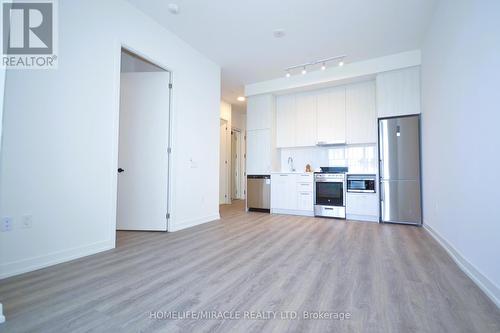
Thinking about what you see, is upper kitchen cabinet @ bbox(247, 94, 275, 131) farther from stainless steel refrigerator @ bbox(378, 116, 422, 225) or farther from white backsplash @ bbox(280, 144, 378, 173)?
stainless steel refrigerator @ bbox(378, 116, 422, 225)

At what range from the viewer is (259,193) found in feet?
17.3

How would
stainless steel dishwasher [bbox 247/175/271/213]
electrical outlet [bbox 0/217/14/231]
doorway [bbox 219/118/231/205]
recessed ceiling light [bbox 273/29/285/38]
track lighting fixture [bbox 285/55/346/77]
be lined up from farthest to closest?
doorway [bbox 219/118/231/205], stainless steel dishwasher [bbox 247/175/271/213], track lighting fixture [bbox 285/55/346/77], recessed ceiling light [bbox 273/29/285/38], electrical outlet [bbox 0/217/14/231]

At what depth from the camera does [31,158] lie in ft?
6.48

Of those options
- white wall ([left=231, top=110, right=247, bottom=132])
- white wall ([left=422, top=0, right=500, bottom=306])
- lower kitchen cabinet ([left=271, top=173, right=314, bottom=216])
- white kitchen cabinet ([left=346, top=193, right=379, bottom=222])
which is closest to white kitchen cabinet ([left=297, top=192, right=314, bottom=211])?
lower kitchen cabinet ([left=271, top=173, right=314, bottom=216])

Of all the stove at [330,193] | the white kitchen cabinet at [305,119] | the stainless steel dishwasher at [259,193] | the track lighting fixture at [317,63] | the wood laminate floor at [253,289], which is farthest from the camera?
the stainless steel dishwasher at [259,193]

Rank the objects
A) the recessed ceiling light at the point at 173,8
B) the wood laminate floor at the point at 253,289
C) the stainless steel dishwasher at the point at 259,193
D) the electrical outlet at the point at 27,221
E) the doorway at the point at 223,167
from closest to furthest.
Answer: the wood laminate floor at the point at 253,289 → the electrical outlet at the point at 27,221 → the recessed ceiling light at the point at 173,8 → the stainless steel dishwasher at the point at 259,193 → the doorway at the point at 223,167

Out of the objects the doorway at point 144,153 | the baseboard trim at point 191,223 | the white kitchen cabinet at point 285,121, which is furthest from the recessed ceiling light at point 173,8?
the white kitchen cabinet at point 285,121

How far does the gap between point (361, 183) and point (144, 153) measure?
148 inches

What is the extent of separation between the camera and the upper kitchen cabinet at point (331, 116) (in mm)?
4750

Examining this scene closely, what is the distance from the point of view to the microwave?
4191 millimetres

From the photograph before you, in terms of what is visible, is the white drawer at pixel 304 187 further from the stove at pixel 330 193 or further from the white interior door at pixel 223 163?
the white interior door at pixel 223 163

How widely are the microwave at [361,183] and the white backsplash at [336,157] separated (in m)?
0.26

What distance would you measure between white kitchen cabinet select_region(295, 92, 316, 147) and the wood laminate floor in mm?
2758

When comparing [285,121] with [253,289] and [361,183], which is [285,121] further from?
[253,289]
